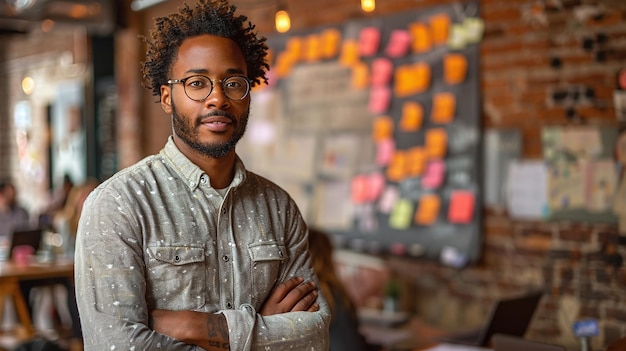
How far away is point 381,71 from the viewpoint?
541cm

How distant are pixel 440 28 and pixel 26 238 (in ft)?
11.7

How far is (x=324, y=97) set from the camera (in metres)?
5.84

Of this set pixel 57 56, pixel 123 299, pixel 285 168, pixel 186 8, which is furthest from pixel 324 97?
pixel 57 56

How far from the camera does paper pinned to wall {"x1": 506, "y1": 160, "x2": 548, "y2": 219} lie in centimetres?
444

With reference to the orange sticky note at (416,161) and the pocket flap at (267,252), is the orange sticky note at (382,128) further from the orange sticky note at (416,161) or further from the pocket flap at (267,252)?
the pocket flap at (267,252)

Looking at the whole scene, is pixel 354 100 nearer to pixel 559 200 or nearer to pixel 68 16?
pixel 559 200

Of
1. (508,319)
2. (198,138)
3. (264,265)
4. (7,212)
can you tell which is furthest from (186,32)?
(7,212)

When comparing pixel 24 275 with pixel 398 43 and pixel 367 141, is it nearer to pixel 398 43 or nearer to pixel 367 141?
pixel 367 141

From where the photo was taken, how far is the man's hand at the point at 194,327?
172cm

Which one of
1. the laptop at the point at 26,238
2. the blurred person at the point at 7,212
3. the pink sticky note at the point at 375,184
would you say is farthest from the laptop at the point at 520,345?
the blurred person at the point at 7,212

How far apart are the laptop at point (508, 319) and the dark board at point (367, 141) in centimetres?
137

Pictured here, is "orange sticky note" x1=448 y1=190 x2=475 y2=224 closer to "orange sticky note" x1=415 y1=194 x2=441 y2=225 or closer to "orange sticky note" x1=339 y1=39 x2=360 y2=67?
"orange sticky note" x1=415 y1=194 x2=441 y2=225

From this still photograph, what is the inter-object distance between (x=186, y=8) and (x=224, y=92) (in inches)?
10.7

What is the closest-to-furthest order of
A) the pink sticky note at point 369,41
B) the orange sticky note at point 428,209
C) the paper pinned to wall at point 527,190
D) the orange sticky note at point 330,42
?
the paper pinned to wall at point 527,190
the orange sticky note at point 428,209
the pink sticky note at point 369,41
the orange sticky note at point 330,42
